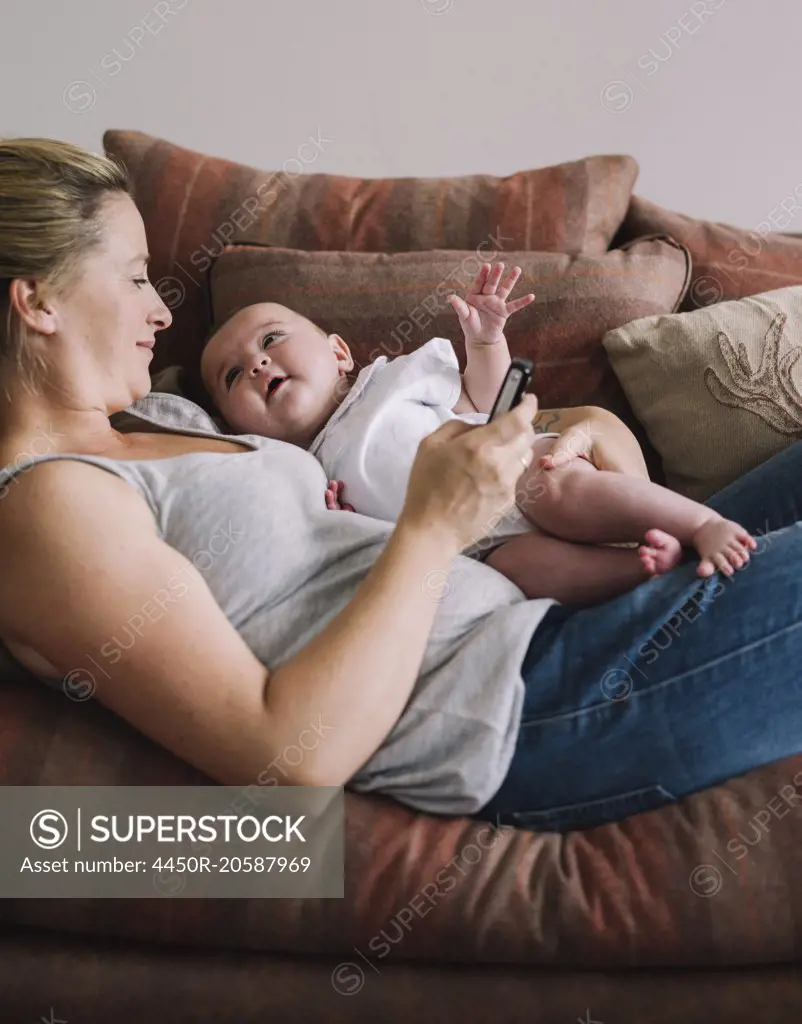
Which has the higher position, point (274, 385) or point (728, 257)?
point (728, 257)

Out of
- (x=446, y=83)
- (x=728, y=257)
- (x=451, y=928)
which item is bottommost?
(x=451, y=928)

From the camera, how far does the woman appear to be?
→ 92 cm

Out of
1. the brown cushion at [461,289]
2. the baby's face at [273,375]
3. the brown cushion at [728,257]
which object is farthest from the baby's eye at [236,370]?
the brown cushion at [728,257]

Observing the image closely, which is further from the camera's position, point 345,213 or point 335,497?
point 345,213

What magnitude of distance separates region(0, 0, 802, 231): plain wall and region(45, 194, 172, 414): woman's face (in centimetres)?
125

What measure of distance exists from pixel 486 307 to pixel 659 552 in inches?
19.9

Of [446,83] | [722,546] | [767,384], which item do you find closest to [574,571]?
[722,546]

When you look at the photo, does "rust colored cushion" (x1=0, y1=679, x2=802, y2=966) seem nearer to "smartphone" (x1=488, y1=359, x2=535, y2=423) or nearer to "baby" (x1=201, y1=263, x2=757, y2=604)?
"baby" (x1=201, y1=263, x2=757, y2=604)

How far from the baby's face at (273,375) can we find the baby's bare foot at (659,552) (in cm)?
59

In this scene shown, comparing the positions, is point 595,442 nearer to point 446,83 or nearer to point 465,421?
point 465,421

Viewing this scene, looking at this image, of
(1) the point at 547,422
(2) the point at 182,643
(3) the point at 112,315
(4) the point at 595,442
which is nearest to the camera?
(2) the point at 182,643

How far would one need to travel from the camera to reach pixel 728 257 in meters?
1.73

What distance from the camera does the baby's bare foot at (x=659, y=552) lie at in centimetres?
113

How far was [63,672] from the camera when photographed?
986mm
